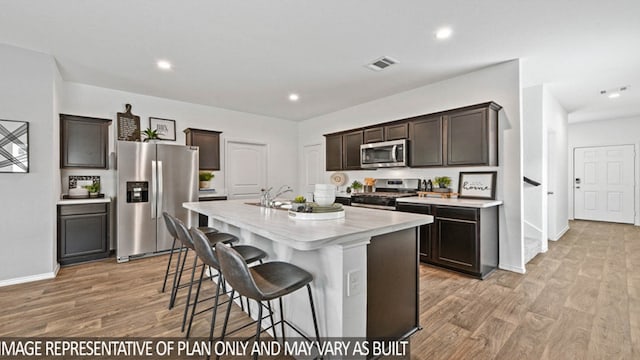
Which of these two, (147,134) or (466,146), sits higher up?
(147,134)

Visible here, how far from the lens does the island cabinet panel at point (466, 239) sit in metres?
3.29

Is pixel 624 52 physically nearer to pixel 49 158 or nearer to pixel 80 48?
pixel 80 48

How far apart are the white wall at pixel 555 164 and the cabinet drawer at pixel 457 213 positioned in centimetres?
268

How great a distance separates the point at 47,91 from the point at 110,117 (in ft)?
3.99

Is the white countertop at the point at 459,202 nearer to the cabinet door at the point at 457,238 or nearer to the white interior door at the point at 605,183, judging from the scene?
the cabinet door at the point at 457,238

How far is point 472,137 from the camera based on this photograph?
365 cm

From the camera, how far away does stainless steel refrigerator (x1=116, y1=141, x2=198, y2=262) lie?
4.06m

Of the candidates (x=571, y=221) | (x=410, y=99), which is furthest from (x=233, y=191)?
(x=571, y=221)

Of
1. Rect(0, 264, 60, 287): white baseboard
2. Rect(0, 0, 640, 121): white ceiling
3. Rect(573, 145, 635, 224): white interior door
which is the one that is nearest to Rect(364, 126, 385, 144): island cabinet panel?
Rect(0, 0, 640, 121): white ceiling

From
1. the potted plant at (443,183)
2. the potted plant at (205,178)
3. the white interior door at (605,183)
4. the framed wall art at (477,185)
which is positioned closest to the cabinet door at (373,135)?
the potted plant at (443,183)

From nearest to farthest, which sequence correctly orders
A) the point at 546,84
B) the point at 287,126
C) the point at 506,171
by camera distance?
the point at 506,171 → the point at 546,84 → the point at 287,126

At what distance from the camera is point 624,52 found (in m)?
3.28

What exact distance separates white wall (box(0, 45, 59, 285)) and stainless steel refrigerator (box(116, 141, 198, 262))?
74cm

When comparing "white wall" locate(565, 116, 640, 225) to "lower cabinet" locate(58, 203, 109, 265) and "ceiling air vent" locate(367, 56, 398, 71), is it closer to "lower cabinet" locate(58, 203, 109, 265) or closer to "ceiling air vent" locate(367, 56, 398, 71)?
"ceiling air vent" locate(367, 56, 398, 71)
